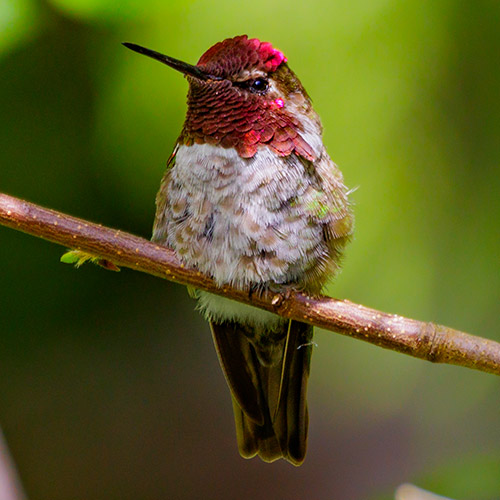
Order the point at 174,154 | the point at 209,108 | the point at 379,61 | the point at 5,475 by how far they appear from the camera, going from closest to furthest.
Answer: the point at 209,108
the point at 174,154
the point at 5,475
the point at 379,61

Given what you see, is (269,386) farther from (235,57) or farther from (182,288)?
(235,57)

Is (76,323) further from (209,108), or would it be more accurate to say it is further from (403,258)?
(403,258)

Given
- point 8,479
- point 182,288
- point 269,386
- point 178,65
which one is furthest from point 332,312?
point 8,479

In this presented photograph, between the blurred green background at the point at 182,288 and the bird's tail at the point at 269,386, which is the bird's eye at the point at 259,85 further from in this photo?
the blurred green background at the point at 182,288

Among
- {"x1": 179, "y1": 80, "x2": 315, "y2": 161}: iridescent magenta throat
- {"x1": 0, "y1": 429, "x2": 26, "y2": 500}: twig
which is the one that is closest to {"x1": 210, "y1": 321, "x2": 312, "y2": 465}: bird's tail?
{"x1": 179, "y1": 80, "x2": 315, "y2": 161}: iridescent magenta throat

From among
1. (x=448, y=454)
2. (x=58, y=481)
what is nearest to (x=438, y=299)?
(x=448, y=454)

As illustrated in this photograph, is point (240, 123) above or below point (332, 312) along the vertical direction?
above
